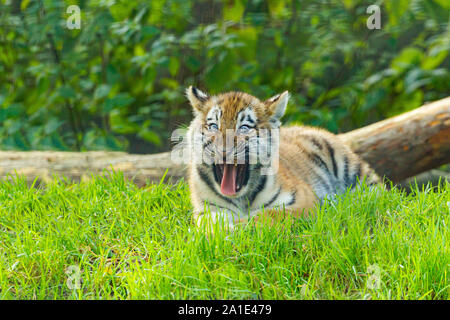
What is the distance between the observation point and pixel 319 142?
371 centimetres

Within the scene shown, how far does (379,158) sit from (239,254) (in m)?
1.94

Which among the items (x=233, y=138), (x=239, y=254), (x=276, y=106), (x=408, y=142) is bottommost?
(x=239, y=254)

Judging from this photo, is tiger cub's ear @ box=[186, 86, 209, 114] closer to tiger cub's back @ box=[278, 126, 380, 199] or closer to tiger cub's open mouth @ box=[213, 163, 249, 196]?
tiger cub's open mouth @ box=[213, 163, 249, 196]

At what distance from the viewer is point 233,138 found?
8.73ft

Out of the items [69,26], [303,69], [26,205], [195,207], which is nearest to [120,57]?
[69,26]

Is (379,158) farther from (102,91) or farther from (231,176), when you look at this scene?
(102,91)

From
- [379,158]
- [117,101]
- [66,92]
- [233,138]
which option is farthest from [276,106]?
[66,92]

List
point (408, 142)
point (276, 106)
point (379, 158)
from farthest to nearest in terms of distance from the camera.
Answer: point (379, 158) → point (408, 142) → point (276, 106)

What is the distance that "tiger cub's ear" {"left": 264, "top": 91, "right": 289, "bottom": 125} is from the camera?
284 cm

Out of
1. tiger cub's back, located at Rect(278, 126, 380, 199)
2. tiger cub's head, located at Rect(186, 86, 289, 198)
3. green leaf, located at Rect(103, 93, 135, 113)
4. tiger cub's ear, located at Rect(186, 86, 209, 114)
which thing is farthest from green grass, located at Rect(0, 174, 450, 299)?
green leaf, located at Rect(103, 93, 135, 113)

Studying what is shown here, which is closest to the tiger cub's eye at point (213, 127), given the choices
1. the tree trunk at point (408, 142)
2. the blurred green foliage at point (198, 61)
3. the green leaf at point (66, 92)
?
the tree trunk at point (408, 142)

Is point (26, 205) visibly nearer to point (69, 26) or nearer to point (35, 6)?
point (69, 26)

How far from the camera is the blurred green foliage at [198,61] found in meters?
4.61

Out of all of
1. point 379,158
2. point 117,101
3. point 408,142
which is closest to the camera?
point 408,142
